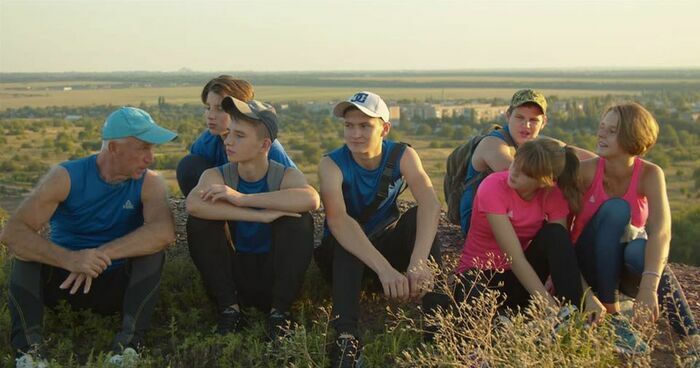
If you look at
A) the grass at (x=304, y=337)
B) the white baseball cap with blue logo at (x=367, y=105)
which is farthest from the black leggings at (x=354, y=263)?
the white baseball cap with blue logo at (x=367, y=105)

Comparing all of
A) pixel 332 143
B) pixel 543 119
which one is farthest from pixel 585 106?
pixel 543 119

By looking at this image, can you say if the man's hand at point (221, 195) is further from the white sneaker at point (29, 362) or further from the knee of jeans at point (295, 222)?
the white sneaker at point (29, 362)

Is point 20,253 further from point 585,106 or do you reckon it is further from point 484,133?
point 585,106

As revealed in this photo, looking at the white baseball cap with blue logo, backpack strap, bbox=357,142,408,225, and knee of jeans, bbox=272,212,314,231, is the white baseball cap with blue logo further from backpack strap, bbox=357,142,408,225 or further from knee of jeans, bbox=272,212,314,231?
knee of jeans, bbox=272,212,314,231

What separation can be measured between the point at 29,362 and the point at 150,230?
2.87 ft

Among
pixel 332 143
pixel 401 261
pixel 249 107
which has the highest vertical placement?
pixel 249 107

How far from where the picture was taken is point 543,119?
5.02m

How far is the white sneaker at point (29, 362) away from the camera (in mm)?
3865

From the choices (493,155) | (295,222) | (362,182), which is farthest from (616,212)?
(295,222)

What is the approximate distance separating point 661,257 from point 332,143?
47.0 m

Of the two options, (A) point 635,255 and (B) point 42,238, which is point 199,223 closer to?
(B) point 42,238

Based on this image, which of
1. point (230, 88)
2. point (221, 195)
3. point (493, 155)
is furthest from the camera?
point (230, 88)

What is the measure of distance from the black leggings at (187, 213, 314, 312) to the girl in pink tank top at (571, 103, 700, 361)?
152 cm

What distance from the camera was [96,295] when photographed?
14.3 feet
